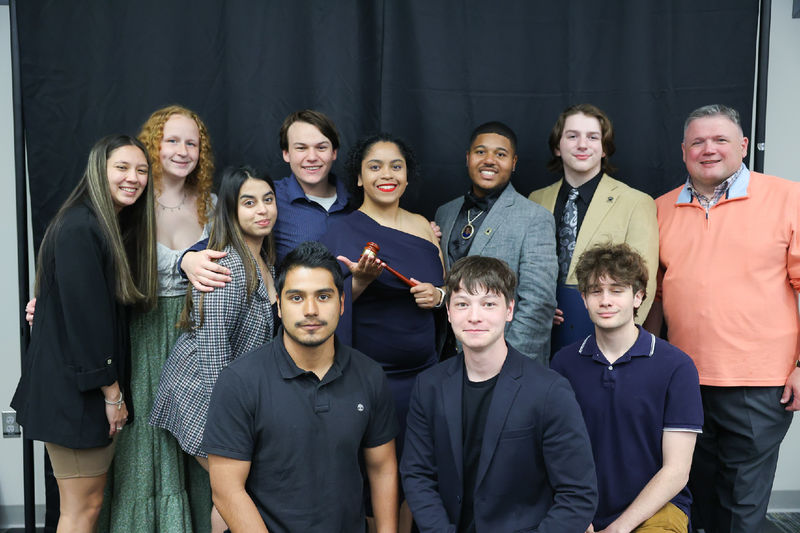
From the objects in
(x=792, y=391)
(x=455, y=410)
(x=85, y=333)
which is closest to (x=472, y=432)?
(x=455, y=410)

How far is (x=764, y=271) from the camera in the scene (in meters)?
2.26

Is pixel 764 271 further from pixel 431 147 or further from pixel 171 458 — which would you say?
pixel 171 458

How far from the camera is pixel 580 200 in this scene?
2.44 meters

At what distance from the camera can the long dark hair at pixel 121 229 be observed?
6.54ft

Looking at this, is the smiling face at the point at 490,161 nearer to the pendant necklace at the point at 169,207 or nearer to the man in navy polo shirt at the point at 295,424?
the man in navy polo shirt at the point at 295,424

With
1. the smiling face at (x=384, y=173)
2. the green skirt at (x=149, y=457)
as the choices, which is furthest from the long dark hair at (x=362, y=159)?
the green skirt at (x=149, y=457)

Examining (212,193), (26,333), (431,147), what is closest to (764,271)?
(431,147)

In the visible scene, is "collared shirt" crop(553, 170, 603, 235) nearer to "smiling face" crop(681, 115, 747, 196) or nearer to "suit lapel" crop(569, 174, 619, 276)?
"suit lapel" crop(569, 174, 619, 276)

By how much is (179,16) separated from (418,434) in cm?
190

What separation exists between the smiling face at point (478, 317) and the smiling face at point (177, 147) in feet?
3.62

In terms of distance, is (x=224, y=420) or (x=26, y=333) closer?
(x=224, y=420)

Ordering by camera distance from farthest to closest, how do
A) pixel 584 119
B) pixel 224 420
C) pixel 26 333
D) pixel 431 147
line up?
pixel 431 147, pixel 26 333, pixel 584 119, pixel 224 420

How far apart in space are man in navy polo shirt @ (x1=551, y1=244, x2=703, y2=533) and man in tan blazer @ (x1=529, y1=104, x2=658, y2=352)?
1.24 ft

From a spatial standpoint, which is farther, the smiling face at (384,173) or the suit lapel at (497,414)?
the smiling face at (384,173)
